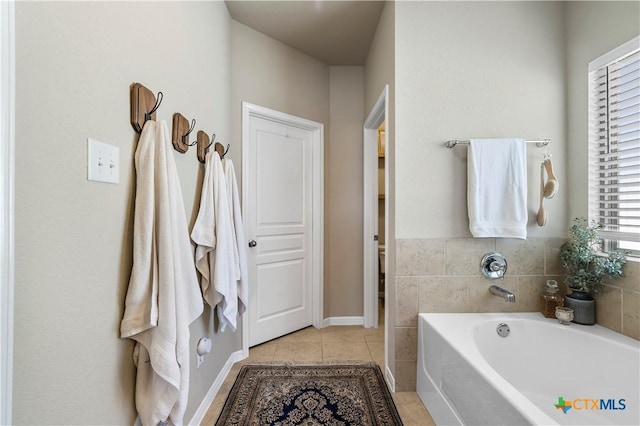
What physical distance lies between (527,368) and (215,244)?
6.10 feet

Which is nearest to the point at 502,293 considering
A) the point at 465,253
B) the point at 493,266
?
the point at 493,266

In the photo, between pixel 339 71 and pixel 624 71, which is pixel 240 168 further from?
pixel 624 71

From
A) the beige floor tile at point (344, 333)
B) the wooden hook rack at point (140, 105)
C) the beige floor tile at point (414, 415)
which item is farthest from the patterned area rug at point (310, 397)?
the wooden hook rack at point (140, 105)

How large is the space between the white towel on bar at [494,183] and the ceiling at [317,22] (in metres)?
1.33

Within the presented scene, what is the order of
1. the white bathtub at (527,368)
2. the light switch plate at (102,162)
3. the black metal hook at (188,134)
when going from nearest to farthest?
the light switch plate at (102,162)
the white bathtub at (527,368)
the black metal hook at (188,134)

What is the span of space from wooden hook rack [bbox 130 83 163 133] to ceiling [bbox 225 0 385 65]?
1504 mm

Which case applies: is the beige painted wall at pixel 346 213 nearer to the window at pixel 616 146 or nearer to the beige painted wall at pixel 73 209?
the window at pixel 616 146

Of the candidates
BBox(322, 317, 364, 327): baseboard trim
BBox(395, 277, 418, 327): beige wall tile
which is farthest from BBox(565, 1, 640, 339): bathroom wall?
BBox(322, 317, 364, 327): baseboard trim

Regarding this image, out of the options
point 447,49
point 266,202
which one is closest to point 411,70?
point 447,49

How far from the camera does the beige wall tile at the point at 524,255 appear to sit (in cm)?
179

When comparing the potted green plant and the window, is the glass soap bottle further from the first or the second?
the window

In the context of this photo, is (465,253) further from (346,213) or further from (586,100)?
(346,213)

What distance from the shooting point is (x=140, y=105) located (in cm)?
100

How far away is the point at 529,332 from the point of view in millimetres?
1637
